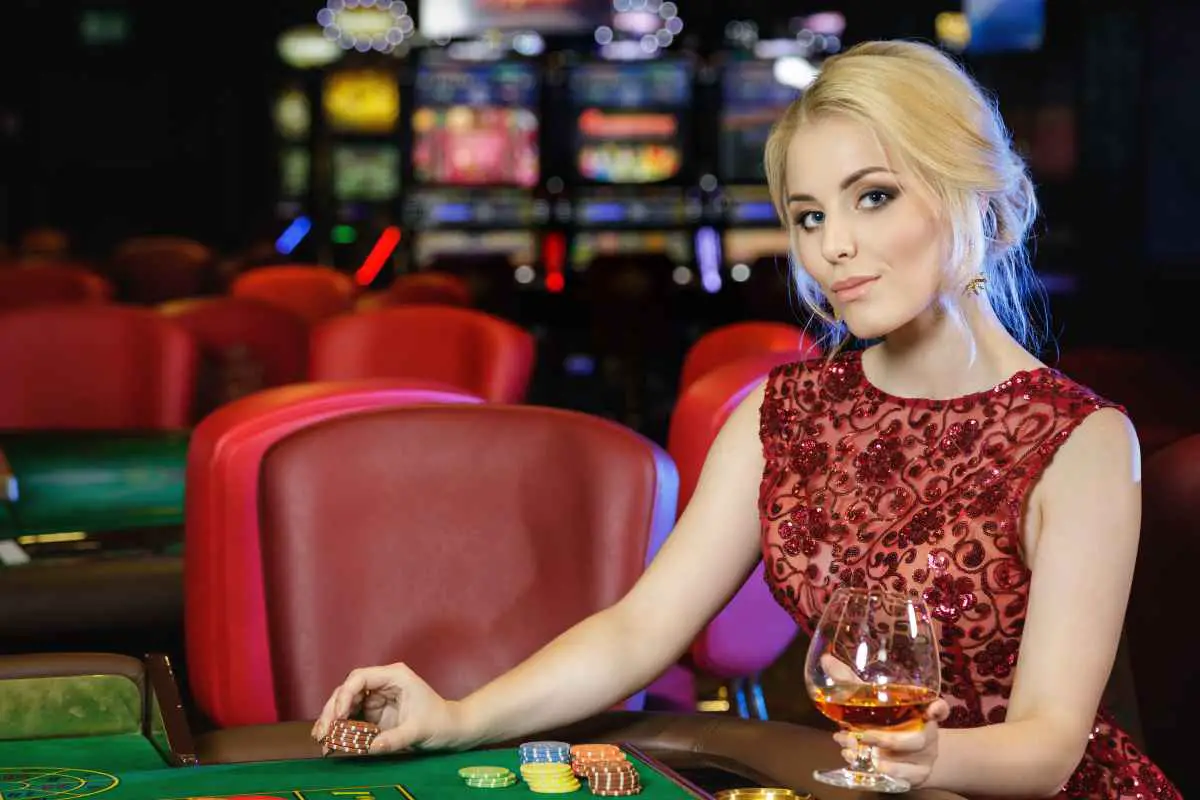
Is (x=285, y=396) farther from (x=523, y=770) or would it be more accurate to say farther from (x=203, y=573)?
(x=523, y=770)

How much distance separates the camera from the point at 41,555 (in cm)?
255

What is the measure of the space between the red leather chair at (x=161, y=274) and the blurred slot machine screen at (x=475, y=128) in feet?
5.57

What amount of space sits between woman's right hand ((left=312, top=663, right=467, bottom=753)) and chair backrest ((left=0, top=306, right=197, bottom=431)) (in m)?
2.16

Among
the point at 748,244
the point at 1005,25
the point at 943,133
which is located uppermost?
the point at 1005,25

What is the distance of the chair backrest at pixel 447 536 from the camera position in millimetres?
1976

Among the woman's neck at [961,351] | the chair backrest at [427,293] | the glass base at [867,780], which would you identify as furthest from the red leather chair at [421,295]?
the glass base at [867,780]

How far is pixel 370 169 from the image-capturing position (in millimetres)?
9648

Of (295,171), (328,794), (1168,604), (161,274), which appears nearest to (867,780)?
(328,794)

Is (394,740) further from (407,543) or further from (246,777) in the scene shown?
(407,543)

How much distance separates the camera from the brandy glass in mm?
1158

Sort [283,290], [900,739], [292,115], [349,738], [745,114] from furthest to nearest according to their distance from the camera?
[292,115]
[745,114]
[283,290]
[349,738]
[900,739]

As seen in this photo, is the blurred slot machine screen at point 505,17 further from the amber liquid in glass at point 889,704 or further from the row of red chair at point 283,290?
the amber liquid in glass at point 889,704

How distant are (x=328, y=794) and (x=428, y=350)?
9.55 ft

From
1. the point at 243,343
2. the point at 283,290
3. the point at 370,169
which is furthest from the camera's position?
the point at 370,169
